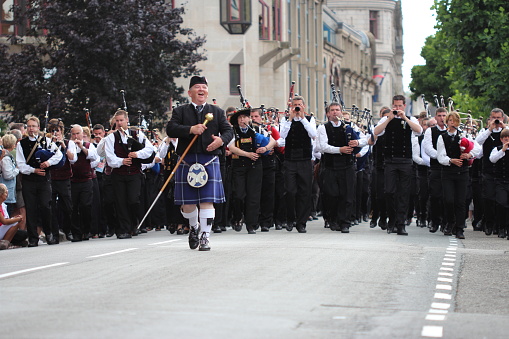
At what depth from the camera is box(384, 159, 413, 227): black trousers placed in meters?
20.1

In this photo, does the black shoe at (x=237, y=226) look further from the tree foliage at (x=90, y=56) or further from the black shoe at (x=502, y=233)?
the tree foliage at (x=90, y=56)

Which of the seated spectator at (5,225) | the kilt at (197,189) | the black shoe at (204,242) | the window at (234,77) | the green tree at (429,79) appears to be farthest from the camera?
the green tree at (429,79)

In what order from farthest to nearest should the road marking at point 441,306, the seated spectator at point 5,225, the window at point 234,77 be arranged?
the window at point 234,77
the seated spectator at point 5,225
the road marking at point 441,306

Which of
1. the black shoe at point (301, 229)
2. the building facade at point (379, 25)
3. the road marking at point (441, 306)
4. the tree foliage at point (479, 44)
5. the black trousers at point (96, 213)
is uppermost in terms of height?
the building facade at point (379, 25)

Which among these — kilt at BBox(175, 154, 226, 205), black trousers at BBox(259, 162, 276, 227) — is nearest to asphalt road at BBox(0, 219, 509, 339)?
kilt at BBox(175, 154, 226, 205)

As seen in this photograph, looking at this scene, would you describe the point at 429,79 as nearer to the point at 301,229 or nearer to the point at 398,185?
the point at 398,185

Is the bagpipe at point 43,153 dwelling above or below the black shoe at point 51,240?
above

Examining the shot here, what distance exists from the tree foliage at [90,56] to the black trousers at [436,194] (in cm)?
1764

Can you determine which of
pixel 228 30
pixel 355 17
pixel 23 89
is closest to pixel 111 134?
pixel 23 89

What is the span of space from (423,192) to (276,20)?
38581 mm

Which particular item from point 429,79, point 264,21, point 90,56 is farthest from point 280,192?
point 429,79

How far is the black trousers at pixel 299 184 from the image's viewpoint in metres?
20.5

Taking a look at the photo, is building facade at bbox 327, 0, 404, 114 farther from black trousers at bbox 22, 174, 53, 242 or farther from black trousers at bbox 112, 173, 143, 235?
black trousers at bbox 22, 174, 53, 242

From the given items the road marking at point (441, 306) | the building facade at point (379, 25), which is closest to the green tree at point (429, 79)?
the building facade at point (379, 25)
